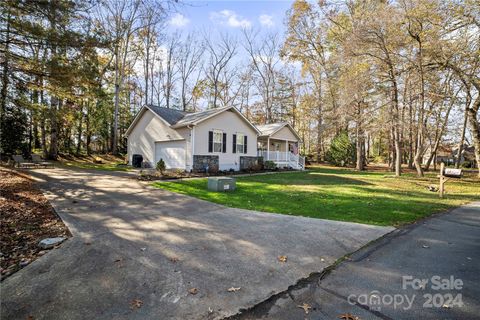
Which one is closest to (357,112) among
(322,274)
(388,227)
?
(388,227)

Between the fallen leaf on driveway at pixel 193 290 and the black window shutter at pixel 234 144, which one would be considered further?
the black window shutter at pixel 234 144

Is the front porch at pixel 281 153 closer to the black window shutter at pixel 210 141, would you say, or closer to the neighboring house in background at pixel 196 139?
the neighboring house in background at pixel 196 139

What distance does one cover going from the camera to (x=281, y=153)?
73.2 ft

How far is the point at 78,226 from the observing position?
16.8ft

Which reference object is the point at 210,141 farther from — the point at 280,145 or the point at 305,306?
the point at 305,306

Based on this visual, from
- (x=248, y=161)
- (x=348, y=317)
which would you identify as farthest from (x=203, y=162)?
(x=348, y=317)

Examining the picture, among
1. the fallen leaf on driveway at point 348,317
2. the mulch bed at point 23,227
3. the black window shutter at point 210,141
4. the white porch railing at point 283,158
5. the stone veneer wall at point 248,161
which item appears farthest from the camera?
the white porch railing at point 283,158

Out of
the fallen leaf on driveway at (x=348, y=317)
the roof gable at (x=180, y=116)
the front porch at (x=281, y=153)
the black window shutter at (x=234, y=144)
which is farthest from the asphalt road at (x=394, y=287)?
the front porch at (x=281, y=153)

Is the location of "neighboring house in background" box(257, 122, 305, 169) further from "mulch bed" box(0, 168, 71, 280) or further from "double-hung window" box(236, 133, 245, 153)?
"mulch bed" box(0, 168, 71, 280)

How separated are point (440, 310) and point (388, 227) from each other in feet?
10.8

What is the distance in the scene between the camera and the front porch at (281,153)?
2162 centimetres

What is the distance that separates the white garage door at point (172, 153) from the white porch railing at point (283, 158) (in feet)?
25.2

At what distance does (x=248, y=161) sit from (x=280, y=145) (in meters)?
7.40

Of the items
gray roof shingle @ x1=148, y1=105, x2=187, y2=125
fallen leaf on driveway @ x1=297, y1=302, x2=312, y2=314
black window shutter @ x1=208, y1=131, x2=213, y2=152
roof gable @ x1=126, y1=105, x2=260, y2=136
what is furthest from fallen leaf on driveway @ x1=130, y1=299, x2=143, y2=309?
gray roof shingle @ x1=148, y1=105, x2=187, y2=125
